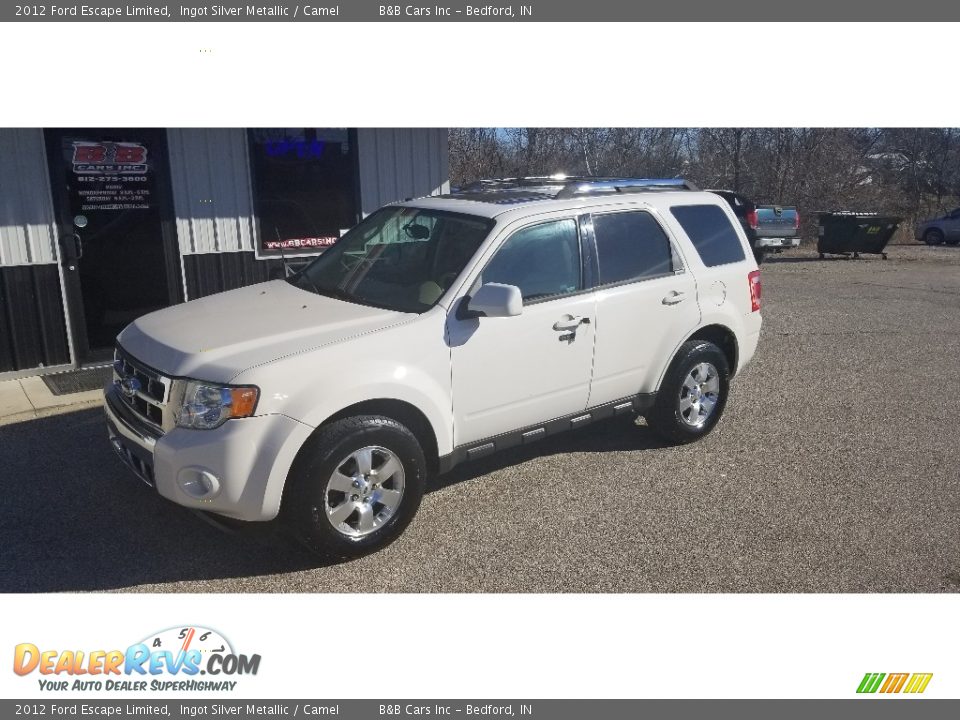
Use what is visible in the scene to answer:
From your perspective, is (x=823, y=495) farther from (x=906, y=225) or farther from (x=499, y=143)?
(x=906, y=225)

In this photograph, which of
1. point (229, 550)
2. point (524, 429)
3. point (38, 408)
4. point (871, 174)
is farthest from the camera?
point (871, 174)

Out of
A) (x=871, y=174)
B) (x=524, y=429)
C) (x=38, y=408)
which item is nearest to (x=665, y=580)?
(x=524, y=429)

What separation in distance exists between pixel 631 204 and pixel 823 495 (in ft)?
7.50

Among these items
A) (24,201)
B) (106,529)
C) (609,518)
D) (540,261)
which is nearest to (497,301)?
(540,261)

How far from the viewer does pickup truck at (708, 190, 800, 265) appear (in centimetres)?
1833

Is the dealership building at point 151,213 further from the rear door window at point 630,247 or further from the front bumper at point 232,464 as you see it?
the front bumper at point 232,464

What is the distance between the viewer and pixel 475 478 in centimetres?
517

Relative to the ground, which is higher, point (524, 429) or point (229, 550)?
point (524, 429)

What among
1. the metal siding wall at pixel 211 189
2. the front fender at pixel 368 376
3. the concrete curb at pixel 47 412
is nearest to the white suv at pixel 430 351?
the front fender at pixel 368 376

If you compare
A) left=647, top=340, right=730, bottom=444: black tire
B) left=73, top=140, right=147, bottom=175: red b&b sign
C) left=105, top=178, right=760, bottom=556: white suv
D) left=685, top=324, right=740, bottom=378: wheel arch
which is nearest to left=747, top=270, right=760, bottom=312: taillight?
left=105, top=178, right=760, bottom=556: white suv

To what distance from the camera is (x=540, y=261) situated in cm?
477

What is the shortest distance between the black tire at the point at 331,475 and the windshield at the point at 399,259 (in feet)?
2.46

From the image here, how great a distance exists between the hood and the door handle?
0.98 meters

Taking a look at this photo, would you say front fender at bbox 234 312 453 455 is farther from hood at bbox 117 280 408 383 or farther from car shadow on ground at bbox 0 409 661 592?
car shadow on ground at bbox 0 409 661 592
